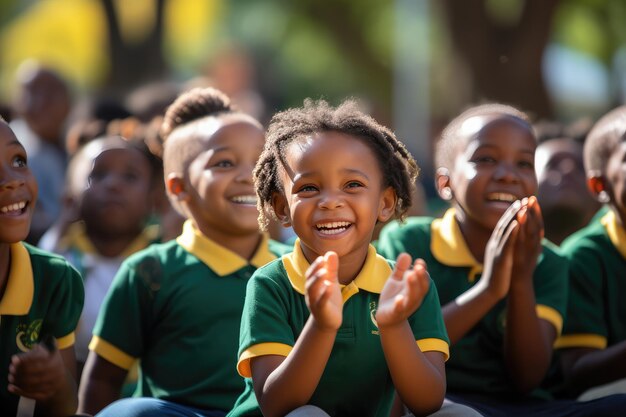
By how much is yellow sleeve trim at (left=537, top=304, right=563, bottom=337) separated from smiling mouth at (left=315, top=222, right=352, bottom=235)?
1.11 m

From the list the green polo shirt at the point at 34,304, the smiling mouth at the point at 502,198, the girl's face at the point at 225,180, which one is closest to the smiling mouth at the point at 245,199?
the girl's face at the point at 225,180

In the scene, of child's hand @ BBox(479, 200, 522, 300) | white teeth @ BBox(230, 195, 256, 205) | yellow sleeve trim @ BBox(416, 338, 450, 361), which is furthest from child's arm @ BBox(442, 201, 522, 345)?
white teeth @ BBox(230, 195, 256, 205)

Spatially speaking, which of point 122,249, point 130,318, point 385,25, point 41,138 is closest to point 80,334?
point 122,249

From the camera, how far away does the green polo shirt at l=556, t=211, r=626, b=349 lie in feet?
13.3

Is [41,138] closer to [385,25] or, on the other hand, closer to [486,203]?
[486,203]

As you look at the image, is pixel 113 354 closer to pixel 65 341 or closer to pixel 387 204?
pixel 65 341

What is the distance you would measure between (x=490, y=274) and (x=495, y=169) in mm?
495

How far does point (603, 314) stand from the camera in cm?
407

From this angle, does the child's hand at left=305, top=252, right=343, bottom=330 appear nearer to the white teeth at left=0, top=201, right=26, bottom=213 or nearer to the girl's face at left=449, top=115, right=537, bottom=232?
the white teeth at left=0, top=201, right=26, bottom=213

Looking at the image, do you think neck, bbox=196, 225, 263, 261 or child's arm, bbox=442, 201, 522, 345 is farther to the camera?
neck, bbox=196, 225, 263, 261

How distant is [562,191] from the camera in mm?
5473

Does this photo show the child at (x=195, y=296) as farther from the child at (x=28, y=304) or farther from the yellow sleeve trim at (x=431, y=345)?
the yellow sleeve trim at (x=431, y=345)

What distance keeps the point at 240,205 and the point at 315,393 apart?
39.8 inches

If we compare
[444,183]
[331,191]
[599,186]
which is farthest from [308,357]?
[599,186]
